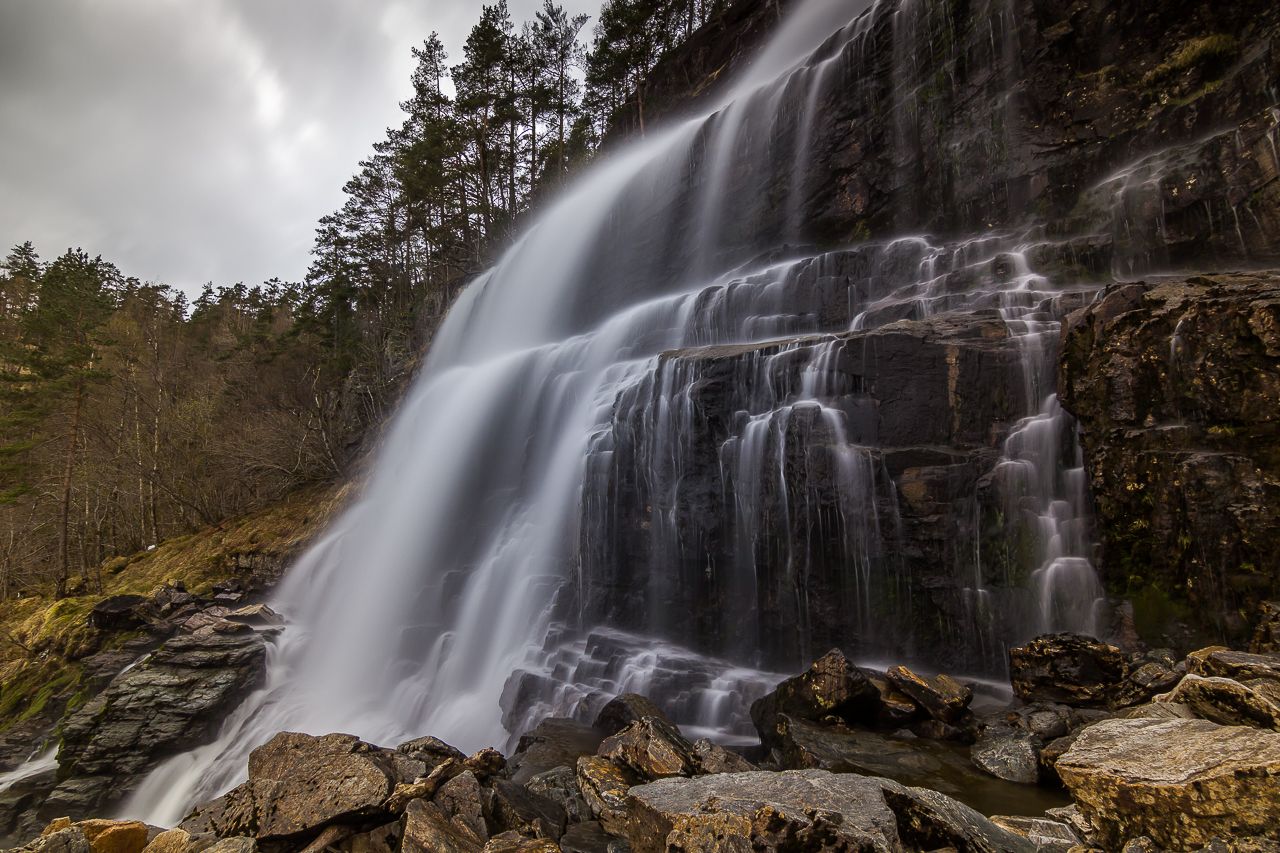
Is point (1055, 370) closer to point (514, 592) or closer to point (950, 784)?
point (950, 784)

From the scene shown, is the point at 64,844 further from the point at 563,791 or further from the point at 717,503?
the point at 717,503

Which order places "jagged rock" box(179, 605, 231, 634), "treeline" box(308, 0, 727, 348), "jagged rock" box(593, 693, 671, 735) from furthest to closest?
"treeline" box(308, 0, 727, 348) → "jagged rock" box(179, 605, 231, 634) → "jagged rock" box(593, 693, 671, 735)

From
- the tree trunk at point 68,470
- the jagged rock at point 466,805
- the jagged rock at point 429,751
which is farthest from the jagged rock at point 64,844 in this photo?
the tree trunk at point 68,470

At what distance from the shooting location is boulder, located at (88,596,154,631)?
13.5 meters

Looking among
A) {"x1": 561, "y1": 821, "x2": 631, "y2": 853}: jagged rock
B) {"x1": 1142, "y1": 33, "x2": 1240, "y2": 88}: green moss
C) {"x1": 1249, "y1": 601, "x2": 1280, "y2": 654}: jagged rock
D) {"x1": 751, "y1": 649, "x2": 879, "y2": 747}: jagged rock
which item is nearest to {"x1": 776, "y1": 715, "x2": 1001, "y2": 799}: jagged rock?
{"x1": 751, "y1": 649, "x2": 879, "y2": 747}: jagged rock

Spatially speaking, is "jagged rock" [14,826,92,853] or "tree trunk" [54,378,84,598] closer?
"jagged rock" [14,826,92,853]

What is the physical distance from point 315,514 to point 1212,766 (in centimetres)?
2260

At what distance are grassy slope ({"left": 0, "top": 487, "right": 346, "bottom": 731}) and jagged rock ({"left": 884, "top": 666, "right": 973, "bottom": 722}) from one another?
50.4 feet

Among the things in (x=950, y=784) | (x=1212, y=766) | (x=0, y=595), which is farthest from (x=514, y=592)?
(x=0, y=595)

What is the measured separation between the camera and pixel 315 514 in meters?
20.0

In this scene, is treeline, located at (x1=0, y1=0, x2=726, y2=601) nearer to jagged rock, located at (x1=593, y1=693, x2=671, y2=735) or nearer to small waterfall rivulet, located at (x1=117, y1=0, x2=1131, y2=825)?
small waterfall rivulet, located at (x1=117, y1=0, x2=1131, y2=825)

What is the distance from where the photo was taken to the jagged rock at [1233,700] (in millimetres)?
2570

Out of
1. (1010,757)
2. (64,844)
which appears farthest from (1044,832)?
(64,844)

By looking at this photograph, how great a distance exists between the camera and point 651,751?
15.6 ft
